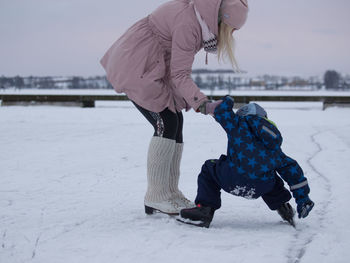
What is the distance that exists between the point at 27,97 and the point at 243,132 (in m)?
13.8

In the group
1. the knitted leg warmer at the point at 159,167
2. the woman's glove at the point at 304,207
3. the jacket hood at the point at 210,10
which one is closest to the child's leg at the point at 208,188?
the knitted leg warmer at the point at 159,167

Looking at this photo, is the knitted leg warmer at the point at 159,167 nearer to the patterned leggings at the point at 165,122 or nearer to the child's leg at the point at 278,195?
the patterned leggings at the point at 165,122

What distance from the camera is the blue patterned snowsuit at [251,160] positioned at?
6.62 ft

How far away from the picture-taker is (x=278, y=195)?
215 cm

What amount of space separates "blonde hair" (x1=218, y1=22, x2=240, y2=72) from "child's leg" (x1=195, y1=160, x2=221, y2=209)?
55 centimetres

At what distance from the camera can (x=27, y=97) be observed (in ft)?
47.9

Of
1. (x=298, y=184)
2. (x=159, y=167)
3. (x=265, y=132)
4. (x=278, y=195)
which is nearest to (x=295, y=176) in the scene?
(x=298, y=184)

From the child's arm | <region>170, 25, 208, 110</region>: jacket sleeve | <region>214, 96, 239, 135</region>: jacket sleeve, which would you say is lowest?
the child's arm

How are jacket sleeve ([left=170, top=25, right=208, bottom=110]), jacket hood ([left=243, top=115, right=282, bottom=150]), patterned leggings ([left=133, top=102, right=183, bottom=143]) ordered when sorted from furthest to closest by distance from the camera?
patterned leggings ([left=133, top=102, right=183, bottom=143])
jacket sleeve ([left=170, top=25, right=208, bottom=110])
jacket hood ([left=243, top=115, right=282, bottom=150])

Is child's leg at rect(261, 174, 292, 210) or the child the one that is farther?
child's leg at rect(261, 174, 292, 210)

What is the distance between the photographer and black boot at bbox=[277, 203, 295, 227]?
84.8 inches

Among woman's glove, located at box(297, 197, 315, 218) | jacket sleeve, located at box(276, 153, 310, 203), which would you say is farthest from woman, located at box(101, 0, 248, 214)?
woman's glove, located at box(297, 197, 315, 218)

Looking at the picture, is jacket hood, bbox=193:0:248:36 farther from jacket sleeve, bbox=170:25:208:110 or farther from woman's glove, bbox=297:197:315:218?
woman's glove, bbox=297:197:315:218

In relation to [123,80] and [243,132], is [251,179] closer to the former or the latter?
[243,132]
